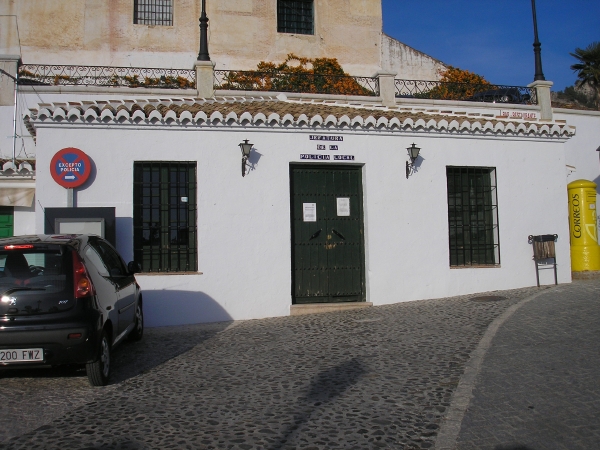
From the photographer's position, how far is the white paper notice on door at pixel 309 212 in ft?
33.2

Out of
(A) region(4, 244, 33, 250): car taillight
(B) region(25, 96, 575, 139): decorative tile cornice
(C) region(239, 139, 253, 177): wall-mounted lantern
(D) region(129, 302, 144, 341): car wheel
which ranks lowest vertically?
(D) region(129, 302, 144, 341): car wheel

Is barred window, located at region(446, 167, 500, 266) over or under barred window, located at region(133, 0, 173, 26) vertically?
under

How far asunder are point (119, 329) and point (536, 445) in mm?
4625

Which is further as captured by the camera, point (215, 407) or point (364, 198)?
point (364, 198)

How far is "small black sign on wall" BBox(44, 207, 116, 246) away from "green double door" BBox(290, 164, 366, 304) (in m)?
3.17

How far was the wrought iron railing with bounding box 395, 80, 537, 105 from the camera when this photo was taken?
18.2 metres

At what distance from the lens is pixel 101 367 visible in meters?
5.66

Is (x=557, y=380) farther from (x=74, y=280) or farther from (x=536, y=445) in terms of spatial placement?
(x=74, y=280)

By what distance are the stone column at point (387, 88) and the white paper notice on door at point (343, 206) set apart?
7.34m

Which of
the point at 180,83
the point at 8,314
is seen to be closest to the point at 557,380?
the point at 8,314

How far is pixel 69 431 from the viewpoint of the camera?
4473 mm

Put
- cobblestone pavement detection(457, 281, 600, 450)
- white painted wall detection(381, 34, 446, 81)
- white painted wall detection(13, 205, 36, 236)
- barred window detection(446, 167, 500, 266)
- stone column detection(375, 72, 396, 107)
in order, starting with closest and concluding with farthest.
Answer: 1. cobblestone pavement detection(457, 281, 600, 450)
2. barred window detection(446, 167, 500, 266)
3. white painted wall detection(13, 205, 36, 236)
4. stone column detection(375, 72, 396, 107)
5. white painted wall detection(381, 34, 446, 81)

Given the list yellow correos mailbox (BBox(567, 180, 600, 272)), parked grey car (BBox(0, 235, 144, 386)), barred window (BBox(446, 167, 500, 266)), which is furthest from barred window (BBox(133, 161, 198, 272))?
yellow correos mailbox (BBox(567, 180, 600, 272))

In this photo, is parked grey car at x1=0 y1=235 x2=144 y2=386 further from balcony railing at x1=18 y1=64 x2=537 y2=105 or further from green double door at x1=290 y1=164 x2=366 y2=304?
balcony railing at x1=18 y1=64 x2=537 y2=105
